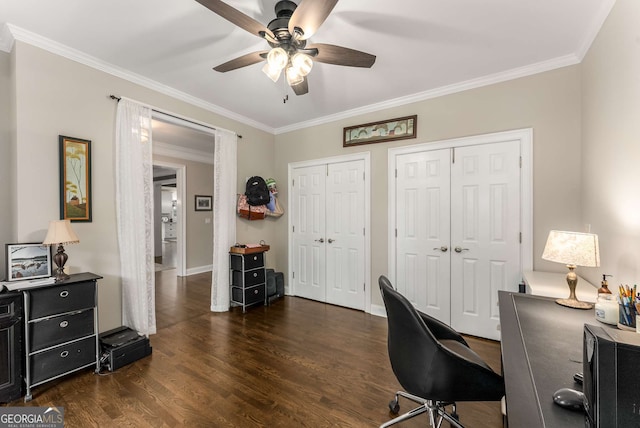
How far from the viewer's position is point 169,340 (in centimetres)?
276

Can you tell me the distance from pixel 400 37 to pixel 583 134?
1.82 meters

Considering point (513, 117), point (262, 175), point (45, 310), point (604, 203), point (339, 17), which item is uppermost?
point (339, 17)

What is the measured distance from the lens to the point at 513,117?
267cm

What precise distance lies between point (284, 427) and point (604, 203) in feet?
8.55

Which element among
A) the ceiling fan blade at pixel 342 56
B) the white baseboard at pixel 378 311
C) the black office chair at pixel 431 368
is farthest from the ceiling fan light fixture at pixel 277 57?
the white baseboard at pixel 378 311

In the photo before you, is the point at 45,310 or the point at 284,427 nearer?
the point at 284,427

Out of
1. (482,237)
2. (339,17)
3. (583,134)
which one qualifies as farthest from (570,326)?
(339,17)

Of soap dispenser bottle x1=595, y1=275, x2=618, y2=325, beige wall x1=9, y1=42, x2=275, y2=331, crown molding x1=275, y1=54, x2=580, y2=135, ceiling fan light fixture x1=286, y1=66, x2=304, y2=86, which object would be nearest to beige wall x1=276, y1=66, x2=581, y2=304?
crown molding x1=275, y1=54, x2=580, y2=135

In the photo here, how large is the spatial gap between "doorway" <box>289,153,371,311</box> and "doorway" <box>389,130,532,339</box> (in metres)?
0.46

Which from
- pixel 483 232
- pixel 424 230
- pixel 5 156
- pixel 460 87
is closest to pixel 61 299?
pixel 5 156

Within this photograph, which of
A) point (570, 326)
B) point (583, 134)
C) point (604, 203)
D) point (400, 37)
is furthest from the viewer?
point (583, 134)

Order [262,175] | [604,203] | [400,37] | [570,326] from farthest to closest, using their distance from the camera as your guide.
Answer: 1. [262,175]
2. [400,37]
3. [604,203]
4. [570,326]

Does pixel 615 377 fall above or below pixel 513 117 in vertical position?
below

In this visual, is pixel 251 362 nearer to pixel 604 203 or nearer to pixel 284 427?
pixel 284 427
